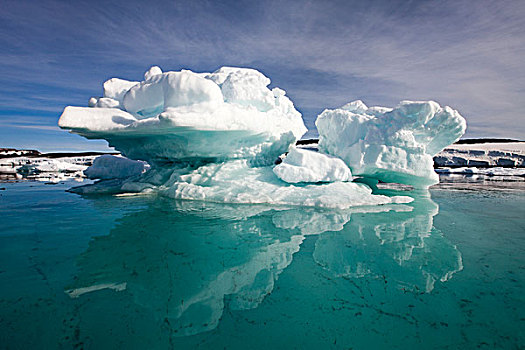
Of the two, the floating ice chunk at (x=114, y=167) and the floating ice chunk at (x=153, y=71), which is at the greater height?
the floating ice chunk at (x=153, y=71)

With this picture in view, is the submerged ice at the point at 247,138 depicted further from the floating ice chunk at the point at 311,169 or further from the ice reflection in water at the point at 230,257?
the ice reflection in water at the point at 230,257

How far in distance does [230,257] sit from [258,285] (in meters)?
0.78

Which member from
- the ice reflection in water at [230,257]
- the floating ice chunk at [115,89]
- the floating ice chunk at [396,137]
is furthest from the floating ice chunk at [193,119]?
the ice reflection in water at [230,257]

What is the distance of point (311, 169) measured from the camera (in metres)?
7.56

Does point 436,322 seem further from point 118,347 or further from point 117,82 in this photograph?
point 117,82

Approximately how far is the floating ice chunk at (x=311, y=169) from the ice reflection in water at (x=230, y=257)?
195cm

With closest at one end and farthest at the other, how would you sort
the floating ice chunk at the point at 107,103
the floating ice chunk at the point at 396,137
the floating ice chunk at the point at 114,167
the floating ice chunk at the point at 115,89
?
the floating ice chunk at the point at 396,137, the floating ice chunk at the point at 107,103, the floating ice chunk at the point at 115,89, the floating ice chunk at the point at 114,167

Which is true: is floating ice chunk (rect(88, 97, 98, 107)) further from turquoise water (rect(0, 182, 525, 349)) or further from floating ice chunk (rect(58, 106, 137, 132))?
turquoise water (rect(0, 182, 525, 349))

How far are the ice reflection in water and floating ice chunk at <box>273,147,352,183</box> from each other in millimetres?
1953

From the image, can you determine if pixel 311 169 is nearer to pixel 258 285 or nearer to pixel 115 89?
pixel 258 285

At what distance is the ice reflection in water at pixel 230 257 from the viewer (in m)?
2.36

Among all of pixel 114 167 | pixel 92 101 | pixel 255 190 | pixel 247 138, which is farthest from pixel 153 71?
pixel 114 167

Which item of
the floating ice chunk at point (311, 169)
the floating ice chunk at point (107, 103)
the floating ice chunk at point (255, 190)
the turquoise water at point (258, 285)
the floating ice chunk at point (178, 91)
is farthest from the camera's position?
the floating ice chunk at point (107, 103)

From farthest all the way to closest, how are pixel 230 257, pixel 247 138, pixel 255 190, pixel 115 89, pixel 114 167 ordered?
pixel 114 167, pixel 115 89, pixel 247 138, pixel 255 190, pixel 230 257
